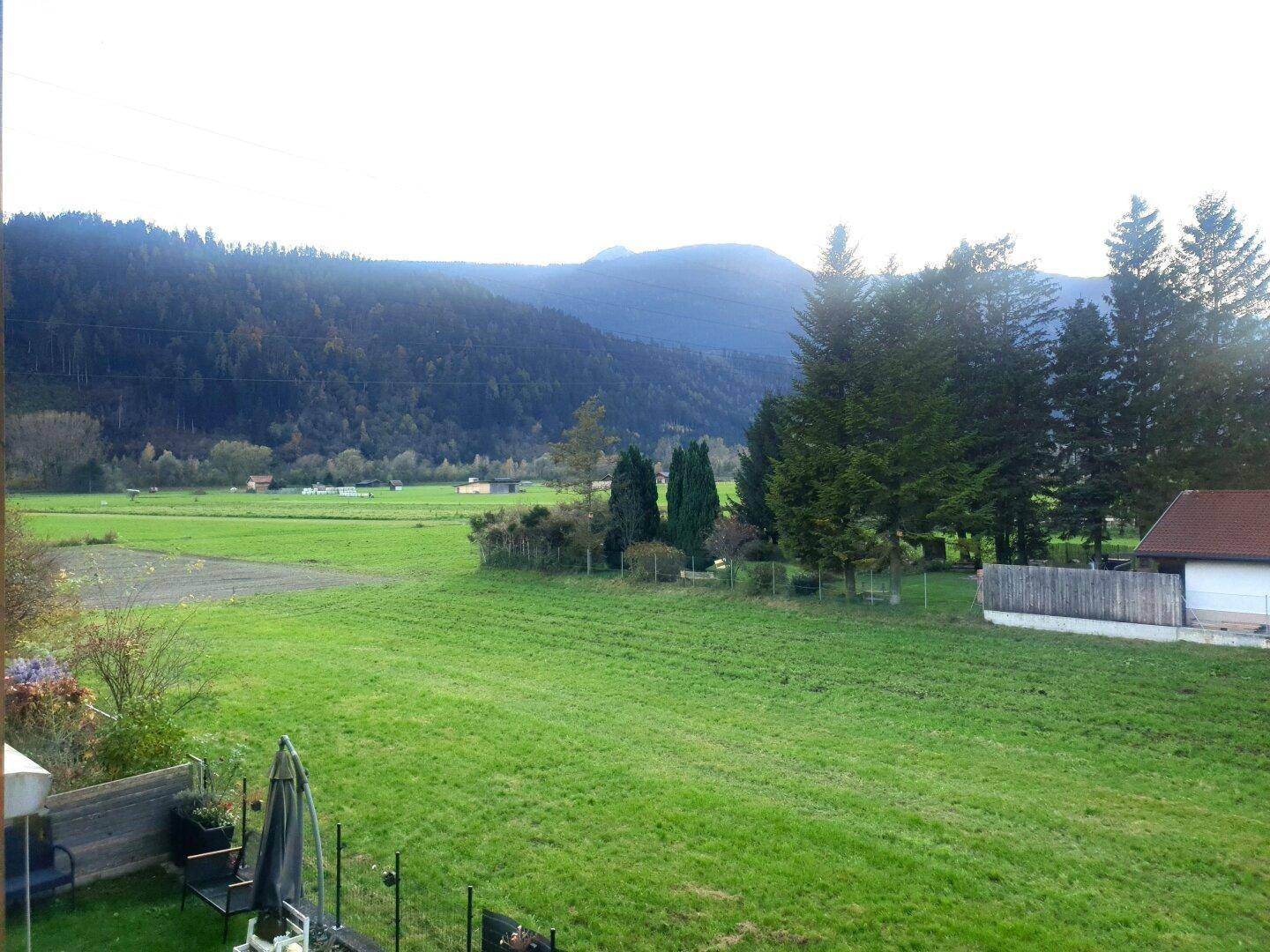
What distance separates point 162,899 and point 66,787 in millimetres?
1953

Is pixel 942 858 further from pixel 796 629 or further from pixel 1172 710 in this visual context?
pixel 796 629

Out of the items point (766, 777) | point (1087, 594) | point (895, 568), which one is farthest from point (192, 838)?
point (895, 568)

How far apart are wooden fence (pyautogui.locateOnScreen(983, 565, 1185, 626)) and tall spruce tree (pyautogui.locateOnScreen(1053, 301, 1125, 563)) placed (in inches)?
303

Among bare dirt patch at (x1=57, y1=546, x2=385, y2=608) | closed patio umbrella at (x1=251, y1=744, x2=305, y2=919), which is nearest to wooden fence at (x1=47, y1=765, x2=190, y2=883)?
closed patio umbrella at (x1=251, y1=744, x2=305, y2=919)

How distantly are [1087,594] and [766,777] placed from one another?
14227 mm

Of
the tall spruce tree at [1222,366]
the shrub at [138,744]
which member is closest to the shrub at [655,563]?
the tall spruce tree at [1222,366]

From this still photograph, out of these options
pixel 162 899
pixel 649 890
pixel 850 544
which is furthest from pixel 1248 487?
pixel 162 899

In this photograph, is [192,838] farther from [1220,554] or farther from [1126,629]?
[1220,554]

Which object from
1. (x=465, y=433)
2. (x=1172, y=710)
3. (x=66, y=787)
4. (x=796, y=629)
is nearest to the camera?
(x=66, y=787)

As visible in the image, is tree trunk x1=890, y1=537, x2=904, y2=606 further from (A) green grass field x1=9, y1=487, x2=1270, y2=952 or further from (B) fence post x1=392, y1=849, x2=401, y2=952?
(B) fence post x1=392, y1=849, x2=401, y2=952

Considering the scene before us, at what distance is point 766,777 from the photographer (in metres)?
11.9

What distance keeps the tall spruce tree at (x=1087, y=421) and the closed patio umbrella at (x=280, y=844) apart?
28.8 meters

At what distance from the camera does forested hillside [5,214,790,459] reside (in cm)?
1452

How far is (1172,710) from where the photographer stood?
14914 mm
